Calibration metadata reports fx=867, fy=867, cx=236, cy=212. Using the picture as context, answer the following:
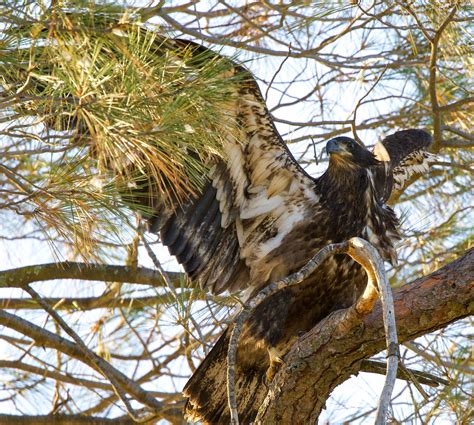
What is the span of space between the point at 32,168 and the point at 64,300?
86cm

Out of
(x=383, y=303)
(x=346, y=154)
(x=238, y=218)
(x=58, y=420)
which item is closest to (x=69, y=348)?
(x=58, y=420)

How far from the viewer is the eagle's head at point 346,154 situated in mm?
4773

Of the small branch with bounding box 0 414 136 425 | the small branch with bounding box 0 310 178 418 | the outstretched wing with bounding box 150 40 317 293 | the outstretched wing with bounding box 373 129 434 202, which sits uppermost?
the outstretched wing with bounding box 373 129 434 202

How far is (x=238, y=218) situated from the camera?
16.0 feet

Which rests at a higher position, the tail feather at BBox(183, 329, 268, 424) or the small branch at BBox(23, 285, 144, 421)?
the small branch at BBox(23, 285, 144, 421)

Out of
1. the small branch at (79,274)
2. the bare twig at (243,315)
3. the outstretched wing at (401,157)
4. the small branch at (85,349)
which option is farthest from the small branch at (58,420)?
the bare twig at (243,315)

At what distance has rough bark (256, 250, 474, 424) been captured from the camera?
10.5ft

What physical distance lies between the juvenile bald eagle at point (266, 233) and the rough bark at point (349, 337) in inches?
33.6

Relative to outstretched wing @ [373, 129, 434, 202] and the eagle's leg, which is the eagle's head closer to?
outstretched wing @ [373, 129, 434, 202]

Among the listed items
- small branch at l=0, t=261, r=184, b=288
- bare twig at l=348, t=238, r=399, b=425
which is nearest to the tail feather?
small branch at l=0, t=261, r=184, b=288

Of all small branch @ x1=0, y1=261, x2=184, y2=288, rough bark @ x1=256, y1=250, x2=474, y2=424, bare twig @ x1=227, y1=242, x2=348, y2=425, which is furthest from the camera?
small branch @ x1=0, y1=261, x2=184, y2=288

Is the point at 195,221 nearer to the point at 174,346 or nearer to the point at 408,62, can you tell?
the point at 174,346

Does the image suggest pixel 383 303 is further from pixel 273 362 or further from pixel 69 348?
pixel 69 348

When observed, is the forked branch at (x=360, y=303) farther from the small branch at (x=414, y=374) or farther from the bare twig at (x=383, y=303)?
the small branch at (x=414, y=374)
